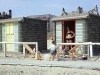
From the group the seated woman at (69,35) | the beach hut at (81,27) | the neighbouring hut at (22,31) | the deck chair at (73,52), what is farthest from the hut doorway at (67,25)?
the deck chair at (73,52)

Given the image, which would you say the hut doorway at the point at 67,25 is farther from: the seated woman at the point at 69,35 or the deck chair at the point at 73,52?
the deck chair at the point at 73,52

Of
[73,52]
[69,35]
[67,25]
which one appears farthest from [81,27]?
[73,52]

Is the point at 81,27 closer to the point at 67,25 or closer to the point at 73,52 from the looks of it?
the point at 67,25

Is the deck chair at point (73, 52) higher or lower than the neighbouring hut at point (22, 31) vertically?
lower

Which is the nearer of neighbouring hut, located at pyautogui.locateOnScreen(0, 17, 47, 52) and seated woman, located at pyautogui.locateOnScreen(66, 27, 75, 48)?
seated woman, located at pyautogui.locateOnScreen(66, 27, 75, 48)

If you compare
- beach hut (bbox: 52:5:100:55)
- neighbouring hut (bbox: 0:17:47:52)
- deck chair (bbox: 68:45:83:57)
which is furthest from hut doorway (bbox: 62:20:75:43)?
deck chair (bbox: 68:45:83:57)

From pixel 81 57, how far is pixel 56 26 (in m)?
7.81

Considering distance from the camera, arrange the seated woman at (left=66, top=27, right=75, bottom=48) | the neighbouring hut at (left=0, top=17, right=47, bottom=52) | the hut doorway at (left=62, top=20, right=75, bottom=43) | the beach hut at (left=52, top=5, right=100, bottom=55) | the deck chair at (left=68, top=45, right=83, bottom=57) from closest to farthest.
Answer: the deck chair at (left=68, top=45, right=83, bottom=57), the beach hut at (left=52, top=5, right=100, bottom=55), the seated woman at (left=66, top=27, right=75, bottom=48), the hut doorway at (left=62, top=20, right=75, bottom=43), the neighbouring hut at (left=0, top=17, right=47, bottom=52)

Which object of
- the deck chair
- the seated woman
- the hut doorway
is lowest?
the deck chair

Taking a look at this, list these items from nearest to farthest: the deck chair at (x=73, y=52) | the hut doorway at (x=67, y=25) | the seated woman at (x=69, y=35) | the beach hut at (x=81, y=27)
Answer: the deck chair at (x=73, y=52) → the beach hut at (x=81, y=27) → the seated woman at (x=69, y=35) → the hut doorway at (x=67, y=25)

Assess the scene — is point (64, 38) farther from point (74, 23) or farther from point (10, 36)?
point (10, 36)

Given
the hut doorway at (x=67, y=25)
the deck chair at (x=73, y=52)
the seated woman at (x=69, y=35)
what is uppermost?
the hut doorway at (x=67, y=25)

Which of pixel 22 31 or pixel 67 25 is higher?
pixel 67 25

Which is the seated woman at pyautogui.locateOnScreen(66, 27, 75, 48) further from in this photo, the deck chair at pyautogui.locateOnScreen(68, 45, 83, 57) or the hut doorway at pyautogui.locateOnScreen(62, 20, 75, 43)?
the deck chair at pyautogui.locateOnScreen(68, 45, 83, 57)
